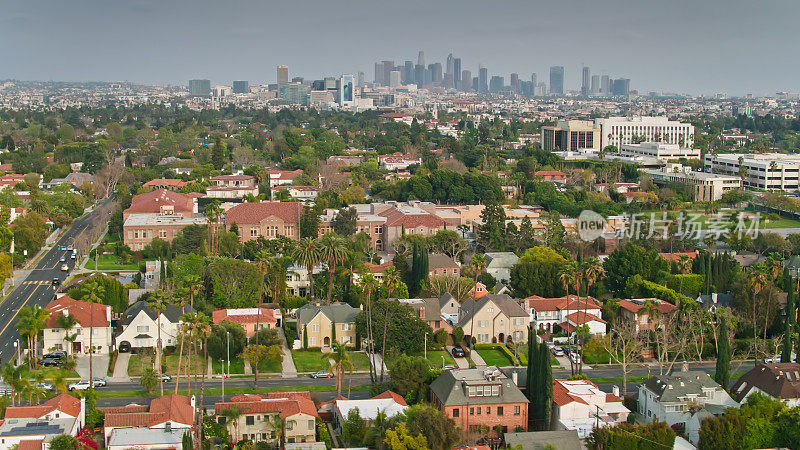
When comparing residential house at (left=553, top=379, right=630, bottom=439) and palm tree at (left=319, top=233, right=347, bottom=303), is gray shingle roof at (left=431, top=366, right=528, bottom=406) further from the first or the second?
palm tree at (left=319, top=233, right=347, bottom=303)

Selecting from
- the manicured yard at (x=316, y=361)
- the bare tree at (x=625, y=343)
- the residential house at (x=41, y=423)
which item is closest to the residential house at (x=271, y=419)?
the residential house at (x=41, y=423)

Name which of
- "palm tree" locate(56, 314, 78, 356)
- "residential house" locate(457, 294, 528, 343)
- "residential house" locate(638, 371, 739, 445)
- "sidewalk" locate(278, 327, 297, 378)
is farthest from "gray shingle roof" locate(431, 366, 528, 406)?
"palm tree" locate(56, 314, 78, 356)

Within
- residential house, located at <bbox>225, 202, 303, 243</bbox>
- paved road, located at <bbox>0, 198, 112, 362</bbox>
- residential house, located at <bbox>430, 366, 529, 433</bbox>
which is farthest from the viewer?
residential house, located at <bbox>225, 202, 303, 243</bbox>

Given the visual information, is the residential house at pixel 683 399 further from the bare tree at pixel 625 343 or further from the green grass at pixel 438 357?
the green grass at pixel 438 357

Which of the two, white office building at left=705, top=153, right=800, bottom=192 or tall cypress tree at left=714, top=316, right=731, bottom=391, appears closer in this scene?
tall cypress tree at left=714, top=316, right=731, bottom=391

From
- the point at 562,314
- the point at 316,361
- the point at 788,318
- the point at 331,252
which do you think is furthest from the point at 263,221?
the point at 788,318

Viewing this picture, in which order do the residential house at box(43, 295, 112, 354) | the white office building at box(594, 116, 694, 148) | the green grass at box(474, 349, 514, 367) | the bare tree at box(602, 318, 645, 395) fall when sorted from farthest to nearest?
the white office building at box(594, 116, 694, 148) → the green grass at box(474, 349, 514, 367) → the residential house at box(43, 295, 112, 354) → the bare tree at box(602, 318, 645, 395)

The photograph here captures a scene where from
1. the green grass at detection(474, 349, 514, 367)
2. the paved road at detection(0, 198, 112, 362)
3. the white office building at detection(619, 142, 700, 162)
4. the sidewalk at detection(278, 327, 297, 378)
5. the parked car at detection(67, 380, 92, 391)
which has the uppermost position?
the white office building at detection(619, 142, 700, 162)

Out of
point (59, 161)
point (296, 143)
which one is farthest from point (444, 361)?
point (296, 143)
